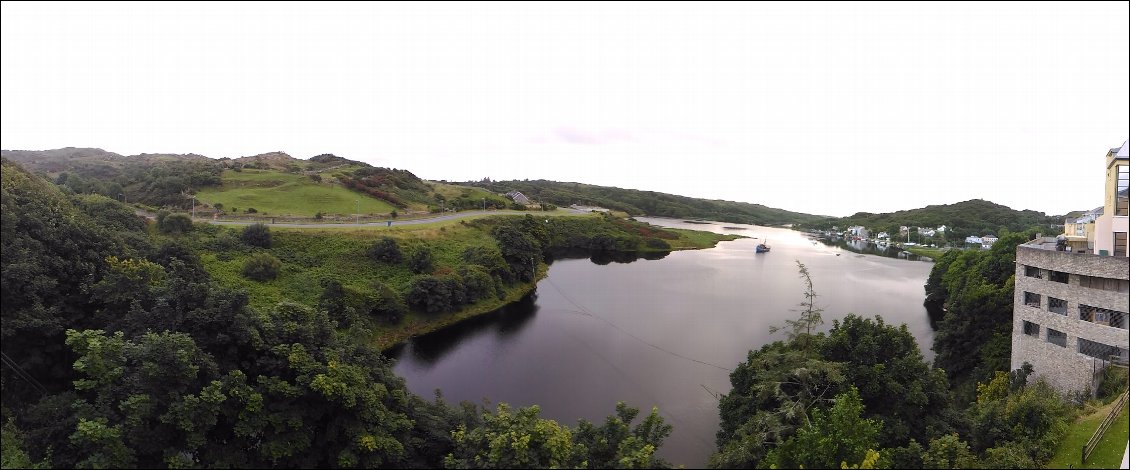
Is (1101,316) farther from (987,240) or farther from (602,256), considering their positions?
(987,240)

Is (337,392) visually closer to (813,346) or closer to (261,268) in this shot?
(813,346)

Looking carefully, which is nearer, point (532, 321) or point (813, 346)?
point (813, 346)

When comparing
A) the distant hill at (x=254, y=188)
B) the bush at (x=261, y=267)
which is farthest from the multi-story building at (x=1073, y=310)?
→ the distant hill at (x=254, y=188)

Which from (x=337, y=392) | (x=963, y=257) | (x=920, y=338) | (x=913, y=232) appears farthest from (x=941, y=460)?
(x=913, y=232)

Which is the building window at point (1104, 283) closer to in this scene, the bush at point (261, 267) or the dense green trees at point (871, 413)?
the dense green trees at point (871, 413)

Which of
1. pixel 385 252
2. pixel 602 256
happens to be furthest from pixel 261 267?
pixel 602 256
